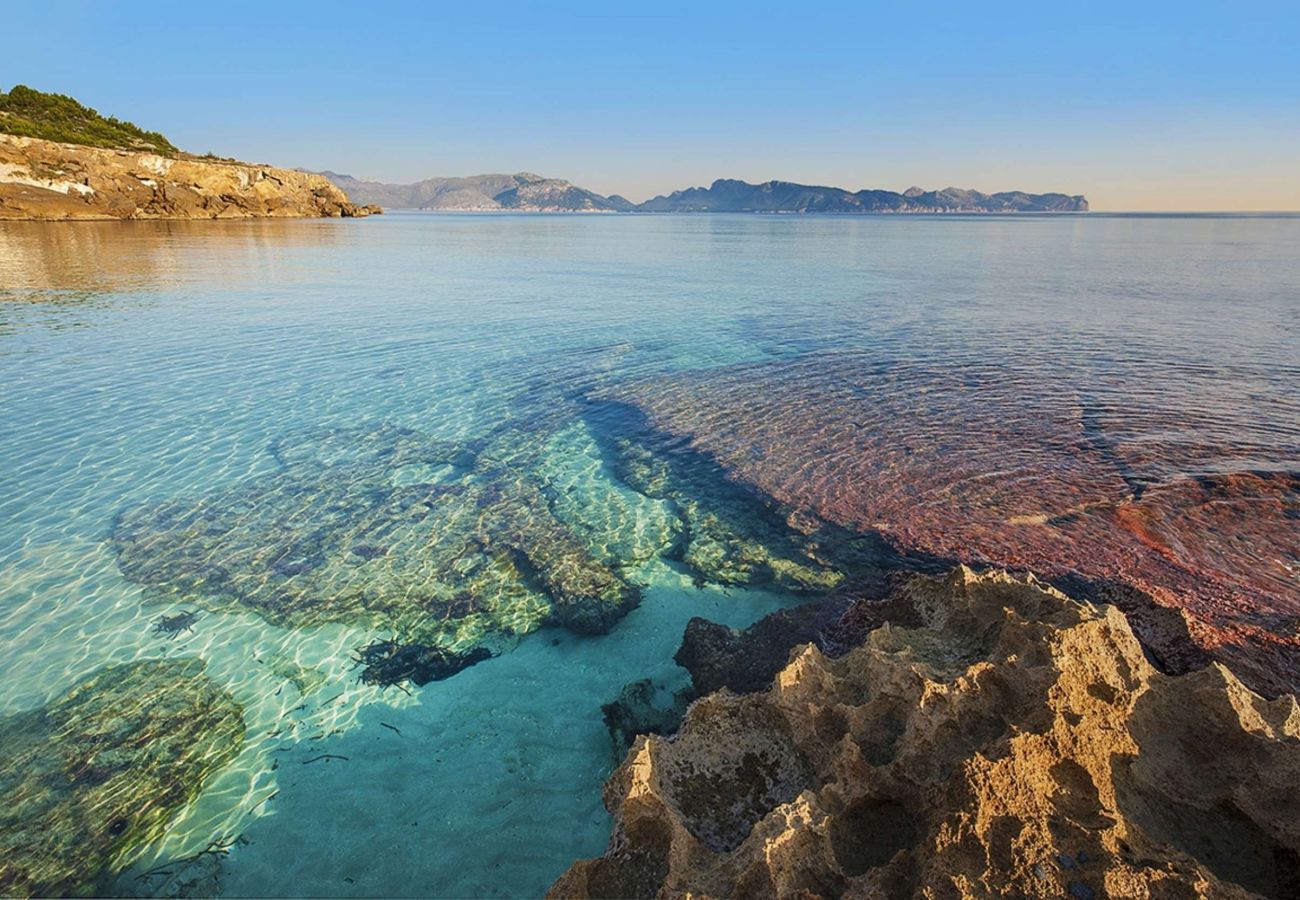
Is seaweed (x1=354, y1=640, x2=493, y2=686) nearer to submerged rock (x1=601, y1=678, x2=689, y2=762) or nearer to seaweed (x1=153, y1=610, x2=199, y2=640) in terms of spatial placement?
submerged rock (x1=601, y1=678, x2=689, y2=762)

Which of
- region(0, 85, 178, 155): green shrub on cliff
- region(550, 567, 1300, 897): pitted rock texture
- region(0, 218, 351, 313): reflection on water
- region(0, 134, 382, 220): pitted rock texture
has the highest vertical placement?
region(0, 85, 178, 155): green shrub on cliff

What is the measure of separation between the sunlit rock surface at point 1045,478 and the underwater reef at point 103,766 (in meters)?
9.43

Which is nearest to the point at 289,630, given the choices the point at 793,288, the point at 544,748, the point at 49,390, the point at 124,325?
the point at 544,748

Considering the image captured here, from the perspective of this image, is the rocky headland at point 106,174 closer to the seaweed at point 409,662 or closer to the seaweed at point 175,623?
the seaweed at point 175,623

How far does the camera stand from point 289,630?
897 centimetres

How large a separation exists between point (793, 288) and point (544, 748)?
120ft

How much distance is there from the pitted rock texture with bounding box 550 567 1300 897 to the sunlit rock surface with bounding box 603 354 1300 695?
116 inches

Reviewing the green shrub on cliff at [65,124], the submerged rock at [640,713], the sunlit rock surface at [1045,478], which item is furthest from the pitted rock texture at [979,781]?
the green shrub on cliff at [65,124]

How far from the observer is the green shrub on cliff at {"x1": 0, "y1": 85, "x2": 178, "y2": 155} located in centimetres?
7169

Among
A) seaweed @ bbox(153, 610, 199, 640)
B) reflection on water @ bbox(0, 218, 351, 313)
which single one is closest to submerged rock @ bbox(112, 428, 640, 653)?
seaweed @ bbox(153, 610, 199, 640)

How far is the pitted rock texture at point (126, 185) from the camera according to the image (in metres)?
65.1

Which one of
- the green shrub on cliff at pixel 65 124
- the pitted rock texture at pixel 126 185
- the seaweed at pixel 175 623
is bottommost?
the seaweed at pixel 175 623

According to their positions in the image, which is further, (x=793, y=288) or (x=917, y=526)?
(x=793, y=288)

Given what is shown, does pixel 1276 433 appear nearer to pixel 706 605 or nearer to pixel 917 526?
pixel 917 526
